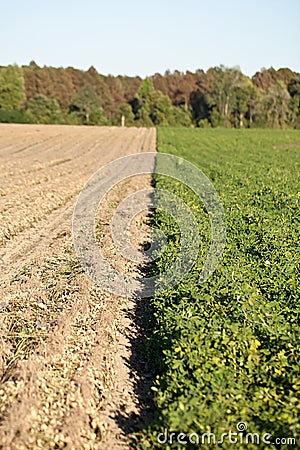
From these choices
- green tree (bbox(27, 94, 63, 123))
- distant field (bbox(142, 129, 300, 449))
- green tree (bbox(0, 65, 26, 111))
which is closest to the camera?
distant field (bbox(142, 129, 300, 449))

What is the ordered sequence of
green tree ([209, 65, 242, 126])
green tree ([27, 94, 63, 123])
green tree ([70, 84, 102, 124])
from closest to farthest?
green tree ([27, 94, 63, 123]), green tree ([70, 84, 102, 124]), green tree ([209, 65, 242, 126])

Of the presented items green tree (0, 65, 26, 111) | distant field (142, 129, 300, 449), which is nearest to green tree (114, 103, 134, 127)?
green tree (0, 65, 26, 111)

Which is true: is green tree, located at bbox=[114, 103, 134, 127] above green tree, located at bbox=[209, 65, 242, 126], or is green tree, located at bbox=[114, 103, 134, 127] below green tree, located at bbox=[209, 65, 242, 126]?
below

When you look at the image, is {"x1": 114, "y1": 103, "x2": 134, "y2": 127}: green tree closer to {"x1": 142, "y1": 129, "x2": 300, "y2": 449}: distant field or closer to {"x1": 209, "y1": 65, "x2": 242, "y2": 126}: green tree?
{"x1": 209, "y1": 65, "x2": 242, "y2": 126}: green tree

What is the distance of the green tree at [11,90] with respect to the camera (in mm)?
69250

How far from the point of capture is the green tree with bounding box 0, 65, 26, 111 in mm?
69250

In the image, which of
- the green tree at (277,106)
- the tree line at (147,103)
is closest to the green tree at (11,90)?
the tree line at (147,103)

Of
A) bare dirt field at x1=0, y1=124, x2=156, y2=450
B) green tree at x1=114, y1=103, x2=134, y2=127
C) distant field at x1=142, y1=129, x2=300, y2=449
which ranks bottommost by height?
bare dirt field at x1=0, y1=124, x2=156, y2=450

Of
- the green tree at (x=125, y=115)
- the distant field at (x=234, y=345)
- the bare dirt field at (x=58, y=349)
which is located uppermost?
the green tree at (x=125, y=115)

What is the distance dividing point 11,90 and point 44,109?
527 cm

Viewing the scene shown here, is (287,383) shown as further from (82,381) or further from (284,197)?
(284,197)

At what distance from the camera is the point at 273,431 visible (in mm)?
3809

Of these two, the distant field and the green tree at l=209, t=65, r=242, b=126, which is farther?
the green tree at l=209, t=65, r=242, b=126

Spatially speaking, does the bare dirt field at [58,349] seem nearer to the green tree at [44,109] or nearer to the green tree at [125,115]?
the green tree at [44,109]
